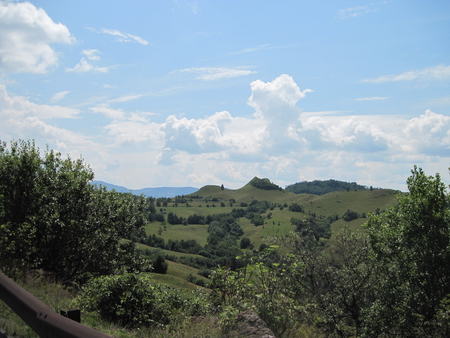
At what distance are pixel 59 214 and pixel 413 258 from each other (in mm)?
18735

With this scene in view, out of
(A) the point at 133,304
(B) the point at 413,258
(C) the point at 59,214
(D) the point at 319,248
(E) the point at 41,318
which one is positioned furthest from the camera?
(D) the point at 319,248

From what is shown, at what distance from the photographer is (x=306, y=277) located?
17.5m

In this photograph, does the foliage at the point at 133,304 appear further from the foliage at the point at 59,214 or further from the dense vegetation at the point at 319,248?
the foliage at the point at 59,214

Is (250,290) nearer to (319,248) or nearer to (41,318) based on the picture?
(41,318)

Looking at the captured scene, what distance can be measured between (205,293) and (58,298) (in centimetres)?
425

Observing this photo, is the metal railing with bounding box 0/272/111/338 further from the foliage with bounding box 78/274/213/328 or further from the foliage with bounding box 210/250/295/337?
the foliage with bounding box 210/250/295/337

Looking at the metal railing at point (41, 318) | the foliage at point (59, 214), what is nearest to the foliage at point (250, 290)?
the metal railing at point (41, 318)

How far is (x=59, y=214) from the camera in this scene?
1555 centimetres

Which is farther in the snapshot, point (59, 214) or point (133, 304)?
point (59, 214)

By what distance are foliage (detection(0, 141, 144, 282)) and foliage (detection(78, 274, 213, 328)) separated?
609cm

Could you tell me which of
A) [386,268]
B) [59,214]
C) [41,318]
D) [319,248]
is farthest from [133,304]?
[386,268]

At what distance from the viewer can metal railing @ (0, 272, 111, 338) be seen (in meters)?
3.62

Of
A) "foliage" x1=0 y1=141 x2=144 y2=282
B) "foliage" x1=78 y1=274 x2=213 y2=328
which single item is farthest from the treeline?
"foliage" x1=0 y1=141 x2=144 y2=282

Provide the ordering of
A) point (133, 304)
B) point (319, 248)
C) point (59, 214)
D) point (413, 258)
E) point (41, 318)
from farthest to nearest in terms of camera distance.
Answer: point (319, 248) < point (413, 258) < point (59, 214) < point (133, 304) < point (41, 318)
